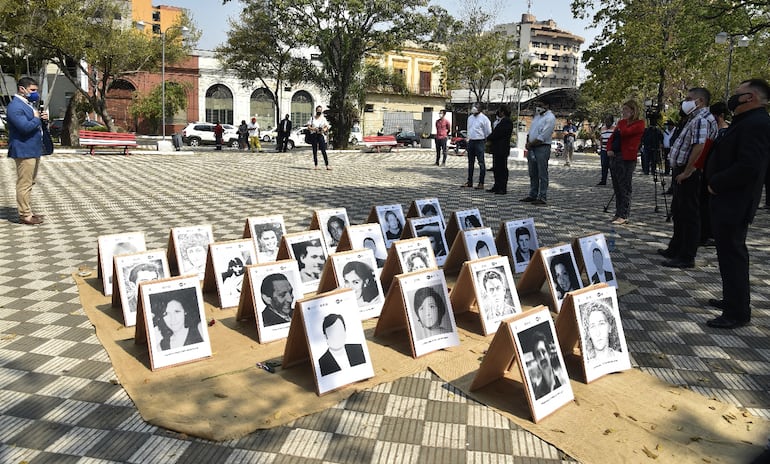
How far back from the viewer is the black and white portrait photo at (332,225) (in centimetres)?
637

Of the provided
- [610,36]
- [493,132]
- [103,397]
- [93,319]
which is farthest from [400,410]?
[610,36]

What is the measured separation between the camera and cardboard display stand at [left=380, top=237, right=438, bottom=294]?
5078mm

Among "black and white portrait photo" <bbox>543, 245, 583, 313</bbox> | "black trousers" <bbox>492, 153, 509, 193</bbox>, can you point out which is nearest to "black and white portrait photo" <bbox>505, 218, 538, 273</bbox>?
"black and white portrait photo" <bbox>543, 245, 583, 313</bbox>

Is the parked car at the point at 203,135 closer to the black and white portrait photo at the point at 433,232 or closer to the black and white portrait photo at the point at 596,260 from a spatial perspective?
the black and white portrait photo at the point at 433,232

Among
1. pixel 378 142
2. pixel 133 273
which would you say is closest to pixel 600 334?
pixel 133 273

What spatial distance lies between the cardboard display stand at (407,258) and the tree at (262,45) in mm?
25296

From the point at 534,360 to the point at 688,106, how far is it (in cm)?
515

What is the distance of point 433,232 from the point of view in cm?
645

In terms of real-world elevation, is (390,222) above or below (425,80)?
below

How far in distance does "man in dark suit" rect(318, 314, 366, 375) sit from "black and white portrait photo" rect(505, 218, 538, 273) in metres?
2.89

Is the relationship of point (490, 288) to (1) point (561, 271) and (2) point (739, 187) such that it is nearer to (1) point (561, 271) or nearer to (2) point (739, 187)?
(1) point (561, 271)

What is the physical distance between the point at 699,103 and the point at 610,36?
21.2 metres

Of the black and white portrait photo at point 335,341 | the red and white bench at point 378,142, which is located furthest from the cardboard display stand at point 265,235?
the red and white bench at point 378,142

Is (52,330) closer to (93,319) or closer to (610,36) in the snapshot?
(93,319)
